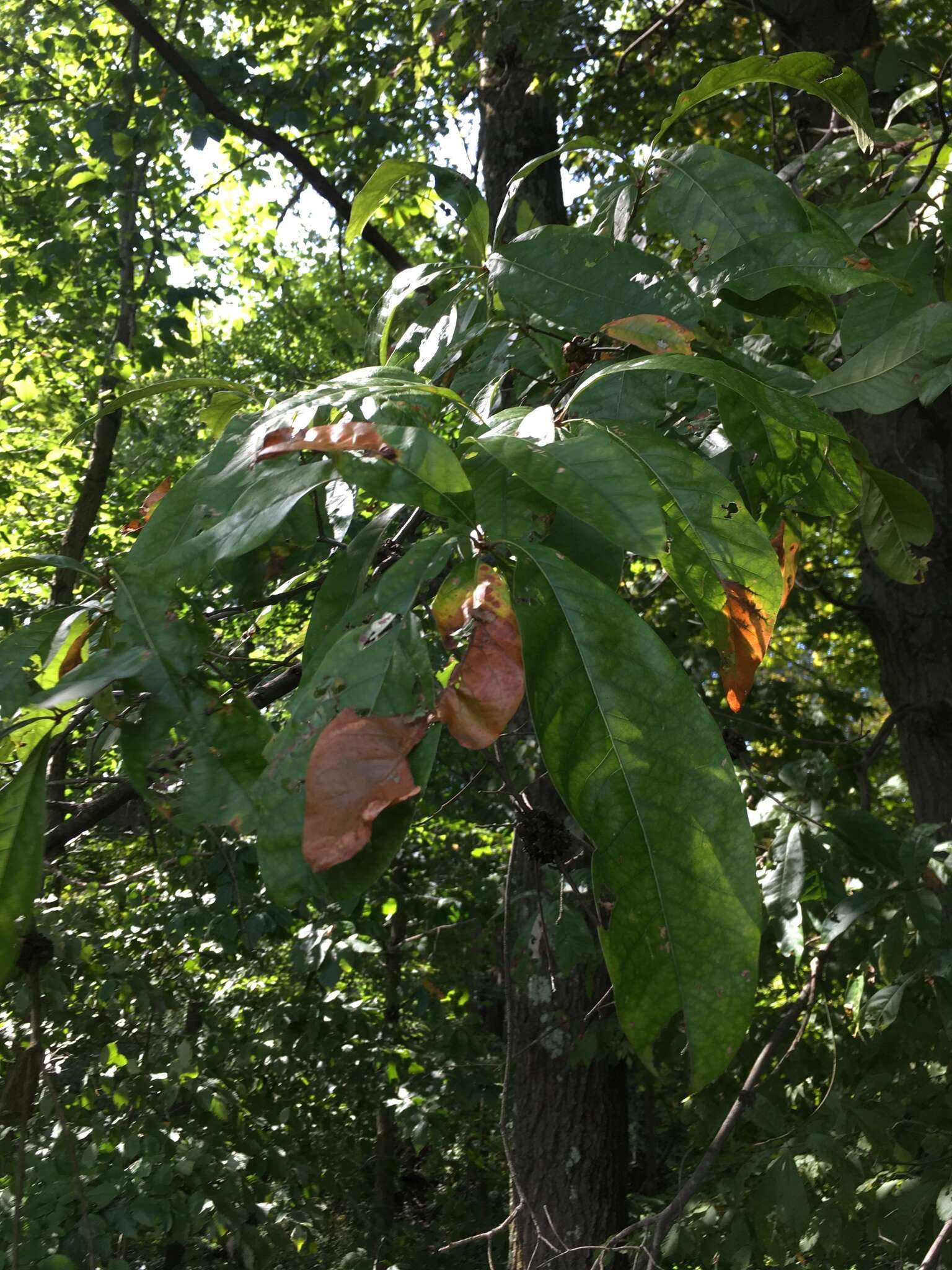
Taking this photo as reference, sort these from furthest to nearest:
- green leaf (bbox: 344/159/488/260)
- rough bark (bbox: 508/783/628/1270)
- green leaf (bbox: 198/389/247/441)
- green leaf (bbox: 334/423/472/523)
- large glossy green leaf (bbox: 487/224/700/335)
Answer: rough bark (bbox: 508/783/628/1270) < green leaf (bbox: 198/389/247/441) < green leaf (bbox: 344/159/488/260) < large glossy green leaf (bbox: 487/224/700/335) < green leaf (bbox: 334/423/472/523)

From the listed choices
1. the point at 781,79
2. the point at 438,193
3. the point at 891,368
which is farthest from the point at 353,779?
the point at 438,193

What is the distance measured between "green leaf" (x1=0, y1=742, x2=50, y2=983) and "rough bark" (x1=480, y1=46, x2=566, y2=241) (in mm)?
3786

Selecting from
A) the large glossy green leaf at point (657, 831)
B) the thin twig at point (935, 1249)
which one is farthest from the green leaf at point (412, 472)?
the thin twig at point (935, 1249)

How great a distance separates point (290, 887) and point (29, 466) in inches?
290

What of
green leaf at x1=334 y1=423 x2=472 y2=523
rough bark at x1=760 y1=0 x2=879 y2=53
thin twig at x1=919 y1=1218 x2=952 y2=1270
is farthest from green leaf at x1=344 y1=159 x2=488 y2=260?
rough bark at x1=760 y1=0 x2=879 y2=53

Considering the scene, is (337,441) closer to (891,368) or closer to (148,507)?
(891,368)

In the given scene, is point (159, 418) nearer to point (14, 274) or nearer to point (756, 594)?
point (14, 274)

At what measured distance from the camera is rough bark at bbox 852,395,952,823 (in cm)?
366

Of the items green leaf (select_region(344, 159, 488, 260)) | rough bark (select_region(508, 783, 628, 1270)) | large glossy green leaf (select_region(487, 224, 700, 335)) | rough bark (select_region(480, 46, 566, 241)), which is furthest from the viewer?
rough bark (select_region(480, 46, 566, 241))

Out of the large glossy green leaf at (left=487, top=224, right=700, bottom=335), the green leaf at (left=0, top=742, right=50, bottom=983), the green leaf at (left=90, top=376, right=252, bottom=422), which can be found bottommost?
the green leaf at (left=0, top=742, right=50, bottom=983)

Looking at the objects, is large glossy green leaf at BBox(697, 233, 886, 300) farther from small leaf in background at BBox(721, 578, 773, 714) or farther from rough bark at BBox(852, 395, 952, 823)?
rough bark at BBox(852, 395, 952, 823)

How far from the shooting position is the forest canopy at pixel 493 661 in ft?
2.01

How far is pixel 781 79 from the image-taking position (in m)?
0.98

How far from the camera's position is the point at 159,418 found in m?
8.57
